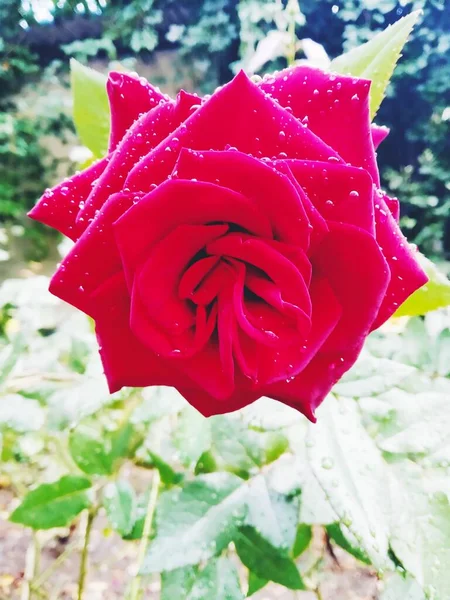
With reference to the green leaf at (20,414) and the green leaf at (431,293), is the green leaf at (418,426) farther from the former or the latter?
the green leaf at (20,414)

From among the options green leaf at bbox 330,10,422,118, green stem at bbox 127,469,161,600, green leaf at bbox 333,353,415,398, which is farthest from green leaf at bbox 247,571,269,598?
green leaf at bbox 330,10,422,118

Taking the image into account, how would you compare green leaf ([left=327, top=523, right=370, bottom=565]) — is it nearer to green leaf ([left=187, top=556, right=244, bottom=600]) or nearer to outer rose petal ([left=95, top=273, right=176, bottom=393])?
green leaf ([left=187, top=556, right=244, bottom=600])

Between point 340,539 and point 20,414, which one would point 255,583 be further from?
point 20,414

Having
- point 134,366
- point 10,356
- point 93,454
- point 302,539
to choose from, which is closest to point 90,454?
point 93,454

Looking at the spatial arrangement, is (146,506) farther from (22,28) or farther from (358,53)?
(22,28)

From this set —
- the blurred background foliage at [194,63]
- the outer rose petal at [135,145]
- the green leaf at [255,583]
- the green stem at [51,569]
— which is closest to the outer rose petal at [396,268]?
the outer rose petal at [135,145]
